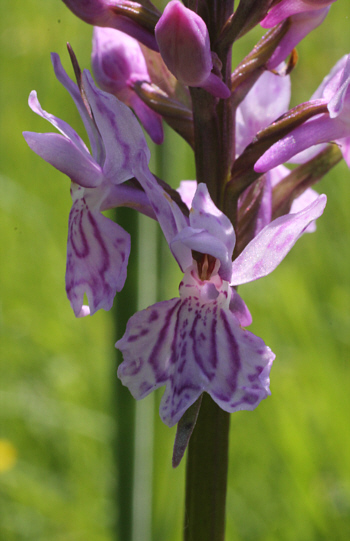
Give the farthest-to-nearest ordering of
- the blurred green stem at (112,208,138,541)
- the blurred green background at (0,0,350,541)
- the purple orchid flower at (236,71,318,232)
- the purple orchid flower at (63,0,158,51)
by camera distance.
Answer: the blurred green background at (0,0,350,541) < the blurred green stem at (112,208,138,541) < the purple orchid flower at (236,71,318,232) < the purple orchid flower at (63,0,158,51)

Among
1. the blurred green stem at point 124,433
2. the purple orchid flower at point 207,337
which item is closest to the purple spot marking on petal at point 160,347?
the purple orchid flower at point 207,337

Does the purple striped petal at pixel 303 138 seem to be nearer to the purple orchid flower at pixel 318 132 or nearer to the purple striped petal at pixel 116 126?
the purple orchid flower at pixel 318 132

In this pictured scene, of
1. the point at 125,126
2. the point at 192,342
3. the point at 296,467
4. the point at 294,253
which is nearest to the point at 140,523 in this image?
the point at 296,467

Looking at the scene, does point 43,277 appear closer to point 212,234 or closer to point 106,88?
point 106,88

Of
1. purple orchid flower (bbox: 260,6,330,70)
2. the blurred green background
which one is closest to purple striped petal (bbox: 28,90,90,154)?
purple orchid flower (bbox: 260,6,330,70)

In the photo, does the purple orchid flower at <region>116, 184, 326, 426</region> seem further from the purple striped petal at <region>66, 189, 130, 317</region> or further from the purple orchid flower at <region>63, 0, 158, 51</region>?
the purple orchid flower at <region>63, 0, 158, 51</region>

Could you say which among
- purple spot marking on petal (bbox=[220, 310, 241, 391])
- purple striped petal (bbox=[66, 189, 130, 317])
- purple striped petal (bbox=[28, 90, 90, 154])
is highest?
purple striped petal (bbox=[28, 90, 90, 154])
